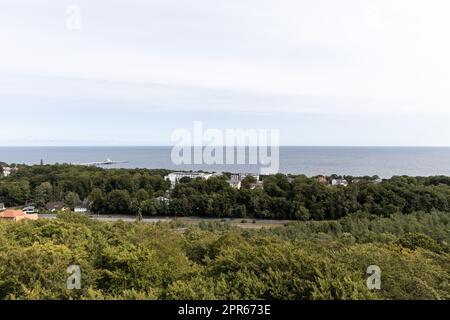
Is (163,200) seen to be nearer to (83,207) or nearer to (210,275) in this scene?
(83,207)

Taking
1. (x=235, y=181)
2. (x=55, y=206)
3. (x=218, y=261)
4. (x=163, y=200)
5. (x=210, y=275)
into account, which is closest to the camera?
(x=210, y=275)

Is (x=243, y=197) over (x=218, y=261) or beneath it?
beneath

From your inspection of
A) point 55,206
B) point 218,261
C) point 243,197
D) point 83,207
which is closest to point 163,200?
point 243,197

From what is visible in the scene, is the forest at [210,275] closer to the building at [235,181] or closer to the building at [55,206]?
the building at [55,206]

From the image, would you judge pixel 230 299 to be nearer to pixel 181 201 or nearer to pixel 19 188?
pixel 181 201

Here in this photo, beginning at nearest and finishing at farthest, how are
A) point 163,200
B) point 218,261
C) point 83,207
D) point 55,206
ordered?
point 218,261 < point 163,200 < point 55,206 < point 83,207

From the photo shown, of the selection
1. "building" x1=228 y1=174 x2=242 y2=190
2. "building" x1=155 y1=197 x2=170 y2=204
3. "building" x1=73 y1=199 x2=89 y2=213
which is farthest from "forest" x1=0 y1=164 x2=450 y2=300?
"building" x1=228 y1=174 x2=242 y2=190

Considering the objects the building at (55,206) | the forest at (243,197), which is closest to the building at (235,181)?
the forest at (243,197)

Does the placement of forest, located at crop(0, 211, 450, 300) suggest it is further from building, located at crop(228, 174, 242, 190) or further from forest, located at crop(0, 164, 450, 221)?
building, located at crop(228, 174, 242, 190)
